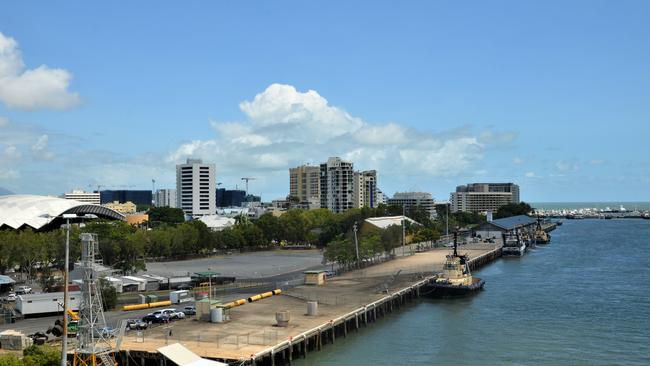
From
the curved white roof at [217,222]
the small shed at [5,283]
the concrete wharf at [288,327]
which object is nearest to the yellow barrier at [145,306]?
the concrete wharf at [288,327]

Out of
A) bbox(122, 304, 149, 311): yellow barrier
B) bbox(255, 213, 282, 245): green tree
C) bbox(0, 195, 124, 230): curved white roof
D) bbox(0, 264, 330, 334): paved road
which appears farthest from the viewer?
bbox(255, 213, 282, 245): green tree

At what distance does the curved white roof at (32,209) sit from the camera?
386ft

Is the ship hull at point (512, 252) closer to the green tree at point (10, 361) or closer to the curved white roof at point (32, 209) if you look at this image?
the curved white roof at point (32, 209)

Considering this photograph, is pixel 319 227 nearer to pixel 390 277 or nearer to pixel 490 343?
pixel 390 277

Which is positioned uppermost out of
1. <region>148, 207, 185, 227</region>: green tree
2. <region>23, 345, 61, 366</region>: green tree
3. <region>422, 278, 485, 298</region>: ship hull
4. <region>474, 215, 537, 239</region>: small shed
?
<region>148, 207, 185, 227</region>: green tree

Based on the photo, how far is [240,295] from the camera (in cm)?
6397

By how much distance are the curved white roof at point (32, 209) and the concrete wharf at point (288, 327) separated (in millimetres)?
68596

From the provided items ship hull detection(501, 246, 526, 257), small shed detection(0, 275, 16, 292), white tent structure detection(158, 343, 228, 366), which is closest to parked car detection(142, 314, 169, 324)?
white tent structure detection(158, 343, 228, 366)

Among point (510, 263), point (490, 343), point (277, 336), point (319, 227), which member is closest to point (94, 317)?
point (277, 336)

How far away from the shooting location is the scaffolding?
106 ft

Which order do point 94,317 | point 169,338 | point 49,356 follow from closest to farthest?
point 49,356 < point 94,317 < point 169,338

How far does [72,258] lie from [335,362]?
54.4 meters

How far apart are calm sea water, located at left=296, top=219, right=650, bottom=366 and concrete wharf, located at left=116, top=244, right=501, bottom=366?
128 cm

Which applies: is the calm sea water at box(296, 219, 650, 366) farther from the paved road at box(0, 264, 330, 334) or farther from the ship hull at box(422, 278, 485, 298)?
the paved road at box(0, 264, 330, 334)
